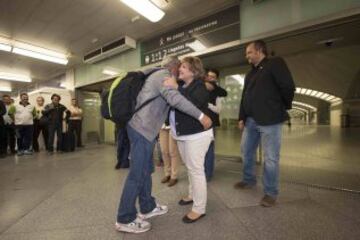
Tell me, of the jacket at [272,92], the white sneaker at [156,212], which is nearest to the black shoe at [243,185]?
the jacket at [272,92]

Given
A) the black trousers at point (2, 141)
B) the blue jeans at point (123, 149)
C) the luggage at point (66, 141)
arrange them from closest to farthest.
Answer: the blue jeans at point (123, 149) → the black trousers at point (2, 141) → the luggage at point (66, 141)

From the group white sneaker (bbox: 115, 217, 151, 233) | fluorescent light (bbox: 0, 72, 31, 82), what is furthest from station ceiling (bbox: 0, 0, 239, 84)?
white sneaker (bbox: 115, 217, 151, 233)

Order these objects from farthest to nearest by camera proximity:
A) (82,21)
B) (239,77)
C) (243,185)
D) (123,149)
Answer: (239,77)
(82,21)
(123,149)
(243,185)

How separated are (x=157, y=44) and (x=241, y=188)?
12.3ft

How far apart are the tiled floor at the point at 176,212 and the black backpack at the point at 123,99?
878 mm

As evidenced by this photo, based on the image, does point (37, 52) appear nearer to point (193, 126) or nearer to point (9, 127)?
point (9, 127)

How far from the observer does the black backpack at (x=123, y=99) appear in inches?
63.3

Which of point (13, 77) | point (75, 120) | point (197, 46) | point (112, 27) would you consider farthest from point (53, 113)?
point (13, 77)

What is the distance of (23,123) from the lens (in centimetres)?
558

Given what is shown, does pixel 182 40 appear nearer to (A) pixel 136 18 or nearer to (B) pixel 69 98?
(A) pixel 136 18

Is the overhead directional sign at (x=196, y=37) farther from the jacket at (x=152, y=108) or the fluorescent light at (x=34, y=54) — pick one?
the fluorescent light at (x=34, y=54)

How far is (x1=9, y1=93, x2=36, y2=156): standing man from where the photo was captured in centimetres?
555

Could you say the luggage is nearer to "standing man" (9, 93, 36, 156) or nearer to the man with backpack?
"standing man" (9, 93, 36, 156)

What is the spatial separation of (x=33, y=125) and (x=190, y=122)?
5.65m
